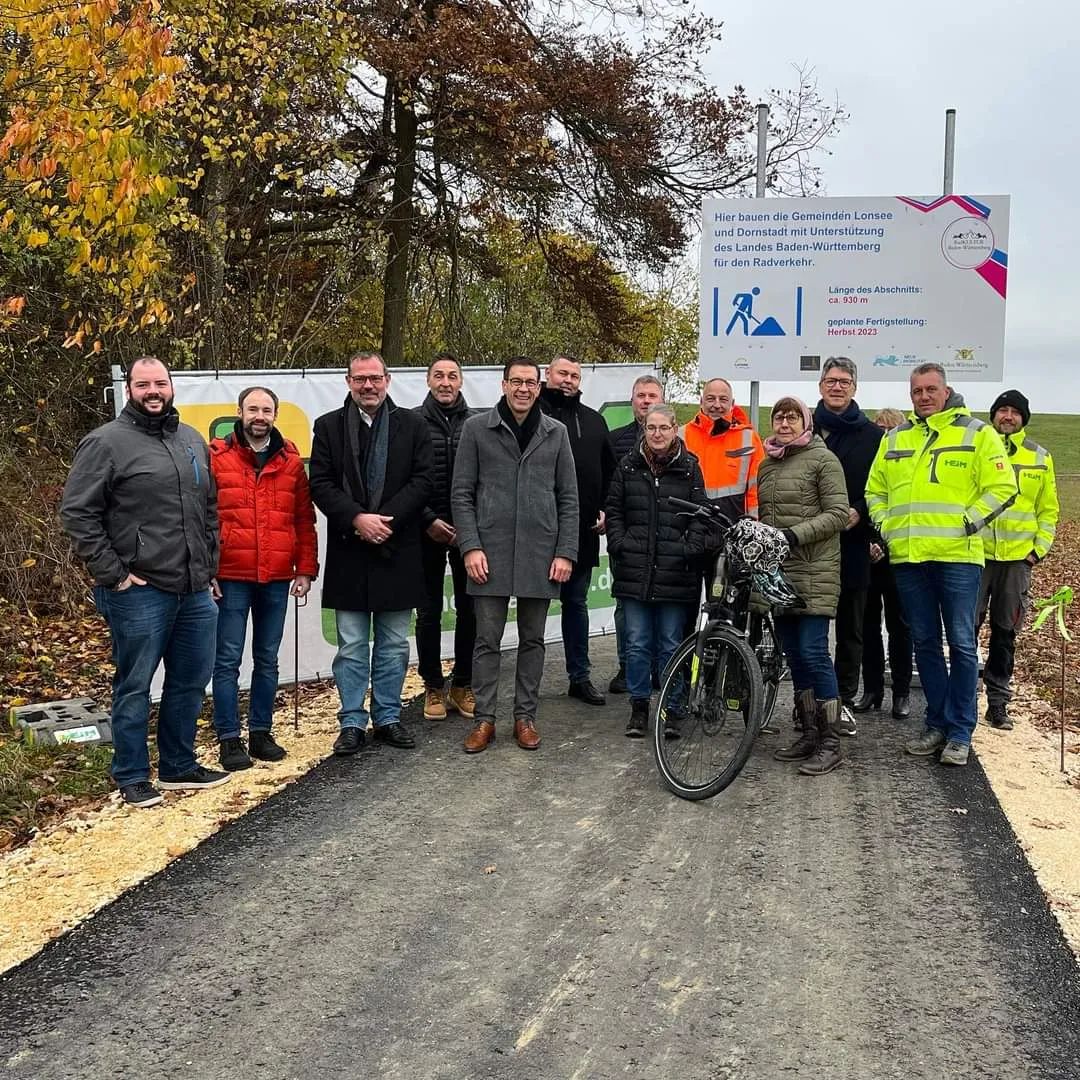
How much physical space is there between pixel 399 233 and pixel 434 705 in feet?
30.3

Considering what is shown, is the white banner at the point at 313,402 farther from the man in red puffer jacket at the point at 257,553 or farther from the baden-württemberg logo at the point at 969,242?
the baden-württemberg logo at the point at 969,242

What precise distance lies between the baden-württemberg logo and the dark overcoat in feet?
16.5

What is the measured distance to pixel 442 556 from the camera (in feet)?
21.5

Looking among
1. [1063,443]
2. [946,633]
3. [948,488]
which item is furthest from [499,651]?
[1063,443]

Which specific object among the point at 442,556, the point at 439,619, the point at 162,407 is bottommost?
the point at 439,619

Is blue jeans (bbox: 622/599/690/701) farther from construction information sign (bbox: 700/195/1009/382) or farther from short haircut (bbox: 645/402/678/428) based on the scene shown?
construction information sign (bbox: 700/195/1009/382)

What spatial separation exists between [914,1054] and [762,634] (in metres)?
2.73

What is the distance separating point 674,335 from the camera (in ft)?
77.3

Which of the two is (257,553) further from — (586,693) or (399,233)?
(399,233)

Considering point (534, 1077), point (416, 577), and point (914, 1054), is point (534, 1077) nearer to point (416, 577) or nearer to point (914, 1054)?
point (914, 1054)

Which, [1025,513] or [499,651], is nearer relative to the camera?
[499,651]

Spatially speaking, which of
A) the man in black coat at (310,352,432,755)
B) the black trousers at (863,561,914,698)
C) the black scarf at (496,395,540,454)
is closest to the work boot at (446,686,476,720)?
the man in black coat at (310,352,432,755)

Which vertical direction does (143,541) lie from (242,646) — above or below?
above

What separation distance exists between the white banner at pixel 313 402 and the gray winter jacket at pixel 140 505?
4.33ft
